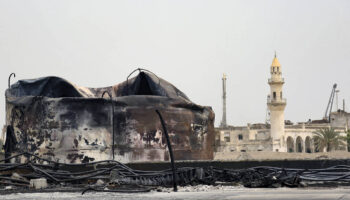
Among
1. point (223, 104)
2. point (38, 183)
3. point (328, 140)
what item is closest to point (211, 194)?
point (38, 183)

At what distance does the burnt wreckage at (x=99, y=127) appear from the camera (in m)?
15.2

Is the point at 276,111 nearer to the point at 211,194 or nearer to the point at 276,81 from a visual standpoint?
the point at 276,81

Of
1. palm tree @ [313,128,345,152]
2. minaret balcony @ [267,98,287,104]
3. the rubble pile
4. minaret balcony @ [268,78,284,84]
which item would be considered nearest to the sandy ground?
the rubble pile

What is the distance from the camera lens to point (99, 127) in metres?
15.2

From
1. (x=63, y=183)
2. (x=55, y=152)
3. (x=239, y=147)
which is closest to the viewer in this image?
(x=63, y=183)

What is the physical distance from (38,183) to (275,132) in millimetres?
90488

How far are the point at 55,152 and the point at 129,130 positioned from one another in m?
1.67

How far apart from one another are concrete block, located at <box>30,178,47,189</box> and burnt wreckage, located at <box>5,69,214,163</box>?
162 inches

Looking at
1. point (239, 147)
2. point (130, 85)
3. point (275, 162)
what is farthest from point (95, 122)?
point (239, 147)

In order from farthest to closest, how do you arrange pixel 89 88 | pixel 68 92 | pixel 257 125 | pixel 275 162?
1. pixel 257 125
2. pixel 89 88
3. pixel 68 92
4. pixel 275 162

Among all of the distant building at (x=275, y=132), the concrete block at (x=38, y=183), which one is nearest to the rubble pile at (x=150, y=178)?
the concrete block at (x=38, y=183)

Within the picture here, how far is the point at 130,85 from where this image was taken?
18.0 m

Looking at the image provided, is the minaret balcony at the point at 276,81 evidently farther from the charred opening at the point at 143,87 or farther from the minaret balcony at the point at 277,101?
the charred opening at the point at 143,87

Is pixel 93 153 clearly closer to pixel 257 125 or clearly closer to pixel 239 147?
pixel 239 147
